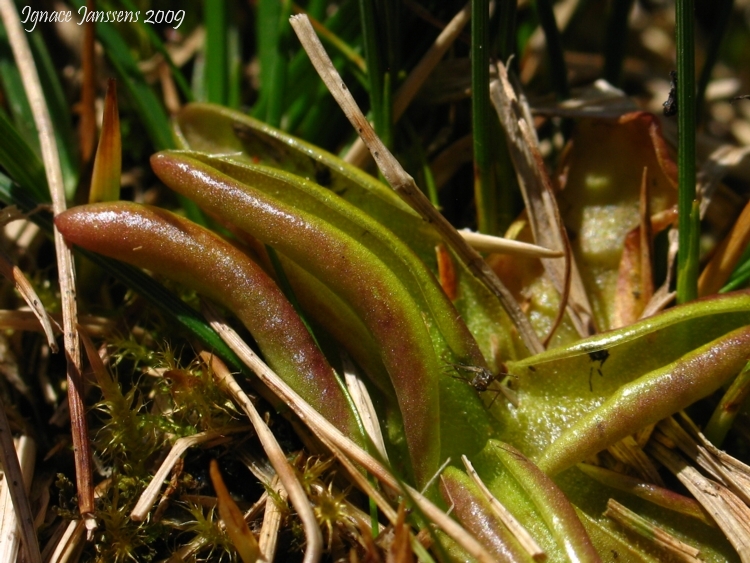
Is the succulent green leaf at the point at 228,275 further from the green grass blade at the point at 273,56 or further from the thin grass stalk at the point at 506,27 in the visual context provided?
the thin grass stalk at the point at 506,27

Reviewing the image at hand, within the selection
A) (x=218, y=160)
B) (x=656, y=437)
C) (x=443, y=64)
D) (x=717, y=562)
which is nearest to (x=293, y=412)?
(x=218, y=160)

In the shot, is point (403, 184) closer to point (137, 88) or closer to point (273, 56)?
point (273, 56)

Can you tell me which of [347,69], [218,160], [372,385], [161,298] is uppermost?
[347,69]

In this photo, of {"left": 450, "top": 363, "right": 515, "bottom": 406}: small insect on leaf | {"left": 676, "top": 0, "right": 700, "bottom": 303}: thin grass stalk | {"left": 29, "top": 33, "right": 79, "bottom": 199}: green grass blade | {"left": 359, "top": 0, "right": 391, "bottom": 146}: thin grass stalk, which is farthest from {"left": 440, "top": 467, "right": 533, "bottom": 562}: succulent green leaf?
{"left": 29, "top": 33, "right": 79, "bottom": 199}: green grass blade

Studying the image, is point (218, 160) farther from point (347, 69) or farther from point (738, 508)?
point (738, 508)

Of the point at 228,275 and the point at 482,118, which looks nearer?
the point at 228,275

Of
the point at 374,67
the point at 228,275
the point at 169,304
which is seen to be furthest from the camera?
the point at 374,67

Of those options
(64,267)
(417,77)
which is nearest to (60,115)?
(64,267)

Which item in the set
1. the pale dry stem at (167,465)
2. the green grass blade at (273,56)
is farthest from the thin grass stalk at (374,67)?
the pale dry stem at (167,465)
